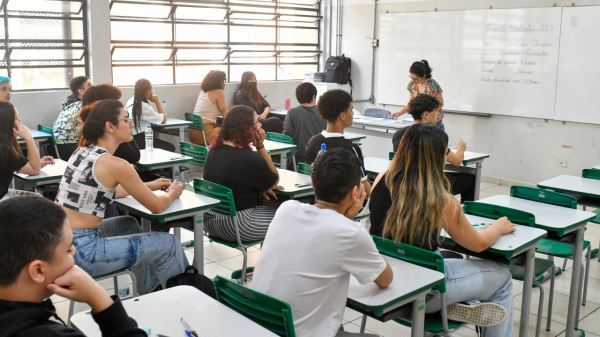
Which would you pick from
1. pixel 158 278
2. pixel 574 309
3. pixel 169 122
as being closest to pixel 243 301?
pixel 158 278

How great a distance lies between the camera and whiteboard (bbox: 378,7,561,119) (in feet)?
22.2

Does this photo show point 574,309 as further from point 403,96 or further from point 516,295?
point 403,96

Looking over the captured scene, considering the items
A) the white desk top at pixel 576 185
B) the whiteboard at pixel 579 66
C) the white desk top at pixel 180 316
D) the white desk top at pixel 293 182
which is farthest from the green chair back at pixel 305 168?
the whiteboard at pixel 579 66

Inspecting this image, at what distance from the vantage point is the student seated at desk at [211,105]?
7188mm

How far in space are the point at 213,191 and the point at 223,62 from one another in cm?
502

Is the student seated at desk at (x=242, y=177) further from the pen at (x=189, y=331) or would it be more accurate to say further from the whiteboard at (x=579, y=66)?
the whiteboard at (x=579, y=66)

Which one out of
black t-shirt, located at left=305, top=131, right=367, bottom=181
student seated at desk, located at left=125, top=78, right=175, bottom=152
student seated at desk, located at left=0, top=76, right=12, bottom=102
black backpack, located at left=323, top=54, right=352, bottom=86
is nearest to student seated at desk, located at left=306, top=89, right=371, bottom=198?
black t-shirt, located at left=305, top=131, right=367, bottom=181

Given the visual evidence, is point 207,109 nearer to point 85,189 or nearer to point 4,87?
point 4,87

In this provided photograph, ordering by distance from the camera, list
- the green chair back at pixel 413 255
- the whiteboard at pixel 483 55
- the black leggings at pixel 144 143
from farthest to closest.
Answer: the whiteboard at pixel 483 55, the black leggings at pixel 144 143, the green chair back at pixel 413 255

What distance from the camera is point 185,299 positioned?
203 cm

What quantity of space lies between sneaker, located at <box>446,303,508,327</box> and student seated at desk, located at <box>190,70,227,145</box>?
5081 millimetres

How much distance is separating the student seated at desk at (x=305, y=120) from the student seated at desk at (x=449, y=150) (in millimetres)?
909

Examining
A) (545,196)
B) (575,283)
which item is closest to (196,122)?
(545,196)

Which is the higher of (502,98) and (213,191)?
(502,98)
